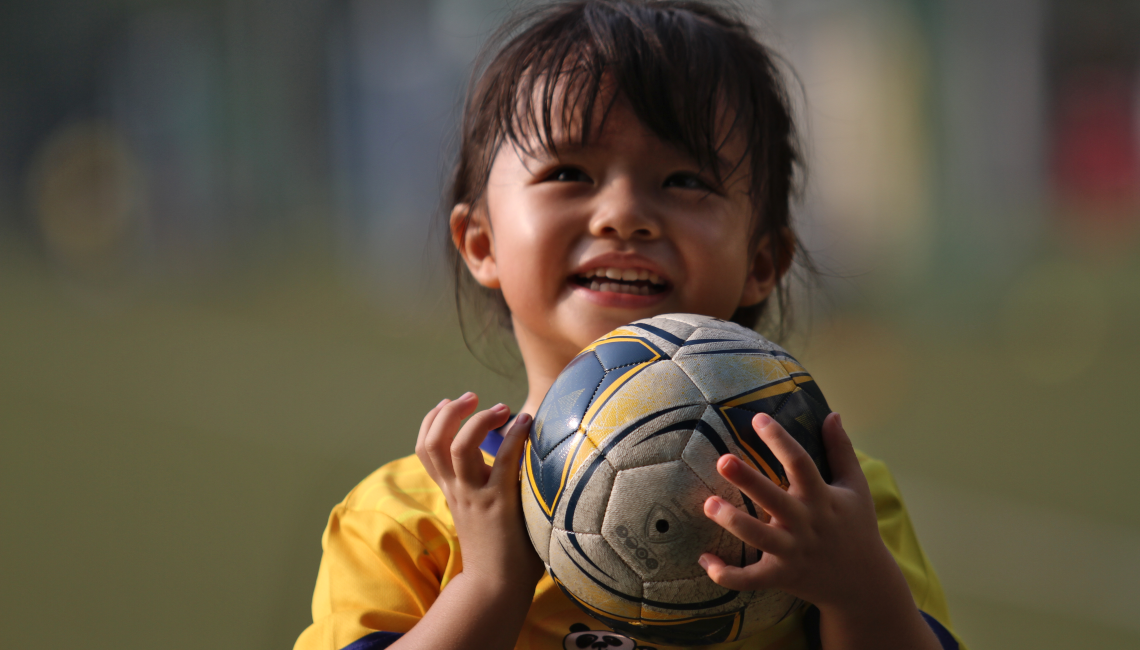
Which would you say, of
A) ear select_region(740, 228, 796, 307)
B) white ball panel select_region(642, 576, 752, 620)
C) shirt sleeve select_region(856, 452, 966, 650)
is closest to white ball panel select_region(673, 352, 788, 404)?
white ball panel select_region(642, 576, 752, 620)

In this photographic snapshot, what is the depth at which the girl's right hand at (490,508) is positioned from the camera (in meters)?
1.35

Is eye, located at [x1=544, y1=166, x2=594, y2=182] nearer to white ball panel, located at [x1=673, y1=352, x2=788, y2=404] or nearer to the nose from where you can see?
the nose

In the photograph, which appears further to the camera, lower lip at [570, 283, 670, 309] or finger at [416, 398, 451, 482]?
lower lip at [570, 283, 670, 309]

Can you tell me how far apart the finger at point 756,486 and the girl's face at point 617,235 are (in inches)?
22.3

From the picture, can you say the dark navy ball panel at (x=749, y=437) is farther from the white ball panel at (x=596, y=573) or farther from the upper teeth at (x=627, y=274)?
the upper teeth at (x=627, y=274)

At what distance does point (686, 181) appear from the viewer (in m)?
1.70

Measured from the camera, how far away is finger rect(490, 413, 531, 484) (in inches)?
52.9

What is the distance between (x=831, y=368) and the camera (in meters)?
7.65

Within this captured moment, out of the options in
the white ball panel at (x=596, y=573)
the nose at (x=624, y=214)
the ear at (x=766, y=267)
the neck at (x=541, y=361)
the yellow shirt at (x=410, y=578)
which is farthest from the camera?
the ear at (x=766, y=267)

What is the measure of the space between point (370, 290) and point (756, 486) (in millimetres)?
12261

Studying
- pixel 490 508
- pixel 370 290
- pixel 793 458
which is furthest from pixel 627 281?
pixel 370 290

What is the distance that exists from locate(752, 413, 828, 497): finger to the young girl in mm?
53

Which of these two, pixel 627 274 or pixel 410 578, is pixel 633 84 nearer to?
pixel 627 274

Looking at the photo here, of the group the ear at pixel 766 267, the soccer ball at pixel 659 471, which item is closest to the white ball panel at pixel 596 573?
the soccer ball at pixel 659 471
